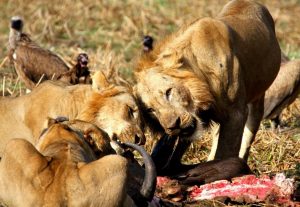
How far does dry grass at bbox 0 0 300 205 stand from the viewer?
16281 mm

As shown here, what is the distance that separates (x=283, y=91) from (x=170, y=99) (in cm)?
492

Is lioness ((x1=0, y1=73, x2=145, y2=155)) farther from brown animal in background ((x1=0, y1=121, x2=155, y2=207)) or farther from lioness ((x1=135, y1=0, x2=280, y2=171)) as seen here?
brown animal in background ((x1=0, y1=121, x2=155, y2=207))

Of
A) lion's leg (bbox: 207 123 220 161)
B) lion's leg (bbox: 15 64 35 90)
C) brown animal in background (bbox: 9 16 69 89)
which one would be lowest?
lion's leg (bbox: 15 64 35 90)

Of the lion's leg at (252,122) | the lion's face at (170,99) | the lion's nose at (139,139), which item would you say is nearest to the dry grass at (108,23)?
the lion's leg at (252,122)

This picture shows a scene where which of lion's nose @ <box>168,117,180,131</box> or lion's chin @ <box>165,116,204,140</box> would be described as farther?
lion's chin @ <box>165,116,204,140</box>

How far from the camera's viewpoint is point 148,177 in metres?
6.72

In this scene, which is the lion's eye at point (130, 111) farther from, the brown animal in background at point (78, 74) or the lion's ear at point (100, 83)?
the brown animal in background at point (78, 74)

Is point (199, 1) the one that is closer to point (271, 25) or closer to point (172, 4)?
point (172, 4)

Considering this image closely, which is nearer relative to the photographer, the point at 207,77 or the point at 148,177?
the point at 148,177

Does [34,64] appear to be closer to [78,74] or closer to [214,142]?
[78,74]

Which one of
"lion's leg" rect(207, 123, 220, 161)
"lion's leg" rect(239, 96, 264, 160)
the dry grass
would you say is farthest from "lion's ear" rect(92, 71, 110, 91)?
the dry grass

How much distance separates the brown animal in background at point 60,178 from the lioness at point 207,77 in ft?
5.67

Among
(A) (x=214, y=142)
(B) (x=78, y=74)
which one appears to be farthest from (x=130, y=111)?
(B) (x=78, y=74)

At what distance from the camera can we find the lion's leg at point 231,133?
873cm
